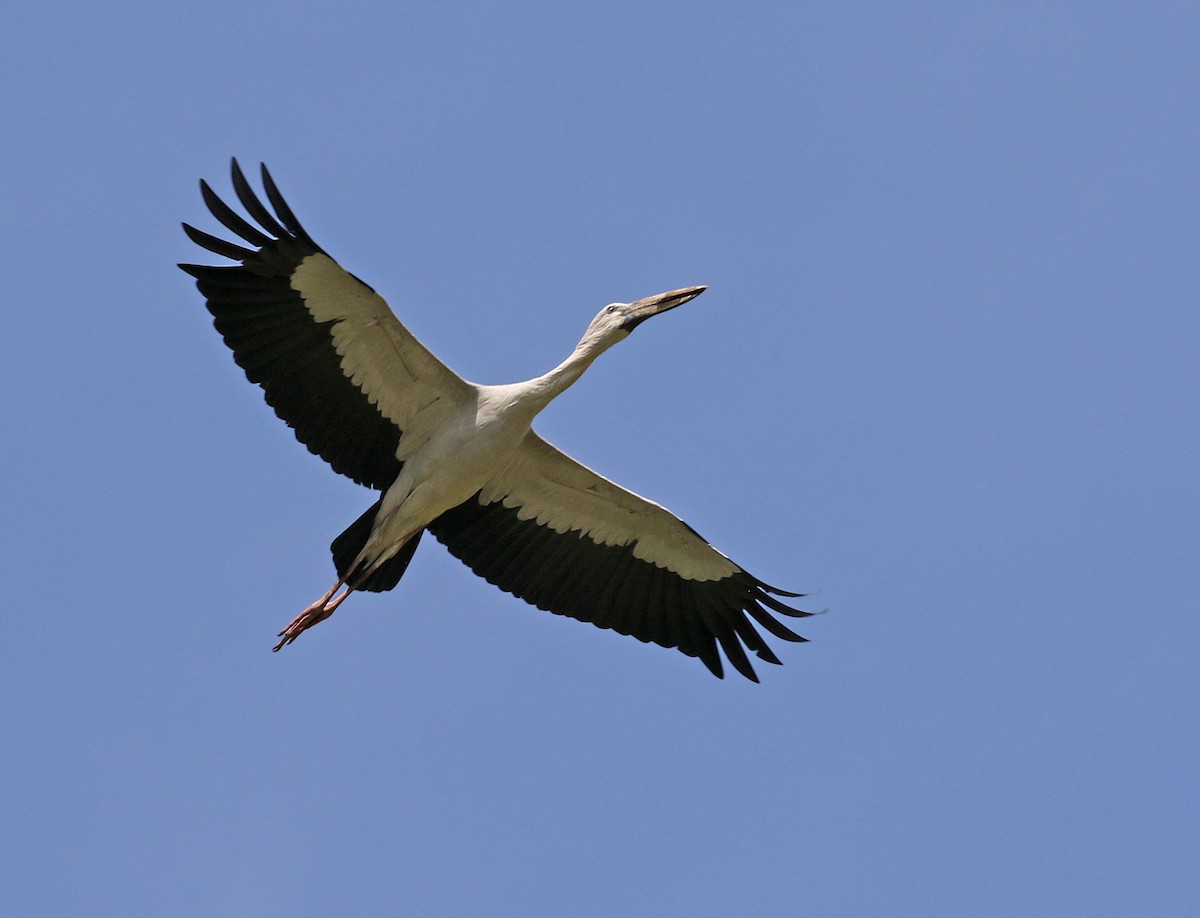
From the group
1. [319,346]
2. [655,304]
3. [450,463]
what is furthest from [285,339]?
[655,304]

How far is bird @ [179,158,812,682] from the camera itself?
15438mm

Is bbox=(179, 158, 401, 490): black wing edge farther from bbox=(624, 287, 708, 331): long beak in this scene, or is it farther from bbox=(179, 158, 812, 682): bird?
bbox=(624, 287, 708, 331): long beak

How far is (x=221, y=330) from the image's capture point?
15.5m

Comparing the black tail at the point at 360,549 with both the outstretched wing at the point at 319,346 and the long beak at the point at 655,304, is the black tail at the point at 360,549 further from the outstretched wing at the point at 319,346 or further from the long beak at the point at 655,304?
the long beak at the point at 655,304

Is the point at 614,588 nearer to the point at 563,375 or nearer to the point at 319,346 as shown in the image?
the point at 563,375

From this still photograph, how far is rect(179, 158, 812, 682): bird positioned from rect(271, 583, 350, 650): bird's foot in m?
0.02

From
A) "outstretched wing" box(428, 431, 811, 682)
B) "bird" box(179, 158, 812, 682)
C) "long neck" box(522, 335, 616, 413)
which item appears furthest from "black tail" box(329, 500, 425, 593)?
"long neck" box(522, 335, 616, 413)

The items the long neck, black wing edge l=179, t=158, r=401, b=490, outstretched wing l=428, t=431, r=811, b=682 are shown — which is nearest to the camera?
black wing edge l=179, t=158, r=401, b=490

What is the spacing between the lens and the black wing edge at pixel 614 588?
17.2m

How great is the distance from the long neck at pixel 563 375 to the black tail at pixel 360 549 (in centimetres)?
166

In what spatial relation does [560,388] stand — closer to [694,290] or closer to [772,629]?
[694,290]

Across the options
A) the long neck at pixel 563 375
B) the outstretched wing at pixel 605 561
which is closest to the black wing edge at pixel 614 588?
the outstretched wing at pixel 605 561

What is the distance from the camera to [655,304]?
54.7ft

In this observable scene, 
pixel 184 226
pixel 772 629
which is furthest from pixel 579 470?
pixel 184 226
